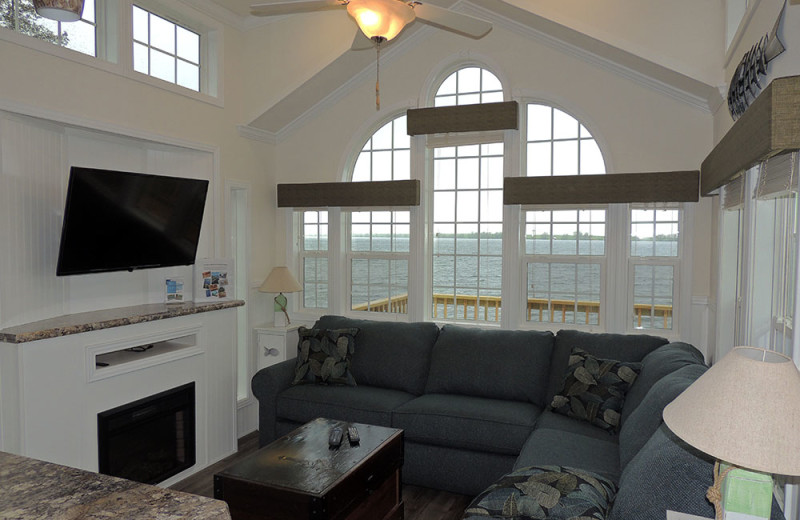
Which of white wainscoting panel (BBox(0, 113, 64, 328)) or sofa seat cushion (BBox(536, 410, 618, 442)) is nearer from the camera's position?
white wainscoting panel (BBox(0, 113, 64, 328))

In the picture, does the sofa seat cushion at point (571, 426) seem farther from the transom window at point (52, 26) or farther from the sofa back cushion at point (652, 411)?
the transom window at point (52, 26)

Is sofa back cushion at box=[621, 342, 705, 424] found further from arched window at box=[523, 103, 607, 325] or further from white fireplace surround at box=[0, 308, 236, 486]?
white fireplace surround at box=[0, 308, 236, 486]

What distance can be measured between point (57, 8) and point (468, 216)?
3192 millimetres

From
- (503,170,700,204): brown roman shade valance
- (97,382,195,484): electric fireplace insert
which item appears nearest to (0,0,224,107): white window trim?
(97,382,195,484): electric fireplace insert

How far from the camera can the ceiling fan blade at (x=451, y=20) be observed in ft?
8.92

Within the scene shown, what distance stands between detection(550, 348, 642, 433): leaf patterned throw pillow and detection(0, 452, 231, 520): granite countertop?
2.79m

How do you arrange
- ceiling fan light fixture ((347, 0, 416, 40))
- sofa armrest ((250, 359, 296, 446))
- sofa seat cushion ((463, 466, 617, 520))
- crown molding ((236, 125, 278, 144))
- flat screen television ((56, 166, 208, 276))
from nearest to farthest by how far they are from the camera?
1. sofa seat cushion ((463, 466, 617, 520))
2. ceiling fan light fixture ((347, 0, 416, 40))
3. flat screen television ((56, 166, 208, 276))
4. sofa armrest ((250, 359, 296, 446))
5. crown molding ((236, 125, 278, 144))

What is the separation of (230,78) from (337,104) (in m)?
0.97

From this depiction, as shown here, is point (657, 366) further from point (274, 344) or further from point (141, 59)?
point (141, 59)

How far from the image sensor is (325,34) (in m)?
4.54

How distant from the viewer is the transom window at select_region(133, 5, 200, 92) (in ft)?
12.6

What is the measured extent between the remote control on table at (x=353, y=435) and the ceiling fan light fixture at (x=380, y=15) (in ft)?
6.80

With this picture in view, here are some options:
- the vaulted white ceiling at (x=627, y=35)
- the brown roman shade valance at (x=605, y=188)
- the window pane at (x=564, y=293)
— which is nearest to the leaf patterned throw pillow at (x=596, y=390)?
the window pane at (x=564, y=293)

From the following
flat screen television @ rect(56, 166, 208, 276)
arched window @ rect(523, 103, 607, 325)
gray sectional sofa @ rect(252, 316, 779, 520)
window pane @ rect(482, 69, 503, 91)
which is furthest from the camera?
window pane @ rect(482, 69, 503, 91)
